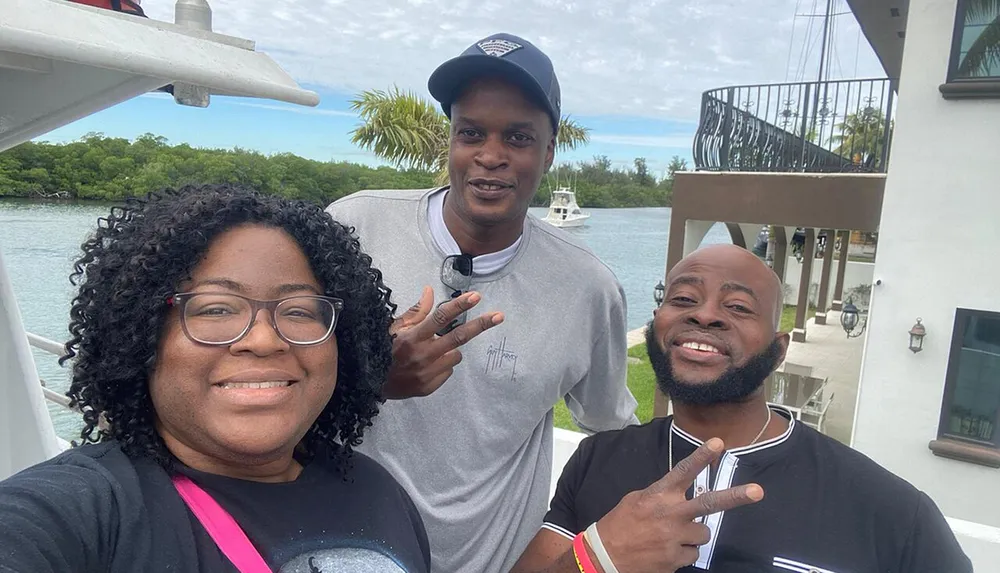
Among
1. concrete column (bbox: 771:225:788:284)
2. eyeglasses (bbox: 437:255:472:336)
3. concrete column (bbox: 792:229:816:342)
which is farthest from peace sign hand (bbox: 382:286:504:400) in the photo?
concrete column (bbox: 792:229:816:342)

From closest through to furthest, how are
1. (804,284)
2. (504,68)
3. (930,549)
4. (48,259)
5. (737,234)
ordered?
(930,549), (504,68), (48,259), (737,234), (804,284)

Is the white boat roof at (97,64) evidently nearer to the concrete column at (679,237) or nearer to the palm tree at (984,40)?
the palm tree at (984,40)

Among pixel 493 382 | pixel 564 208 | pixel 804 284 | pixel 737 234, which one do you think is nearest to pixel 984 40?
pixel 737 234

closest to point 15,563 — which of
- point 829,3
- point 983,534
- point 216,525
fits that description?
point 216,525

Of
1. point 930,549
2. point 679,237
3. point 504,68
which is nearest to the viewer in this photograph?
point 930,549

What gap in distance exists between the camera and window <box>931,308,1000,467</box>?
5.04m

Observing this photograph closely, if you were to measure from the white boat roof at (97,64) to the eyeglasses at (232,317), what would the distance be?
1.29ft

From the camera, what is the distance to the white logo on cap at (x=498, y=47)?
167 cm

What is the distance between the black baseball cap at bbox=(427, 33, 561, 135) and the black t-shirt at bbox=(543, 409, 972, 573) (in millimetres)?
1050

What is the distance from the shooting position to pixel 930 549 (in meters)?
1.38

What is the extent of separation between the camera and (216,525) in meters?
0.95

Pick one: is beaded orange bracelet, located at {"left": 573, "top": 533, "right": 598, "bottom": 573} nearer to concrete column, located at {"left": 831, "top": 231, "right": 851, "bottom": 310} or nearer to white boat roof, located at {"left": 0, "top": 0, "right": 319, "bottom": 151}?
white boat roof, located at {"left": 0, "top": 0, "right": 319, "bottom": 151}

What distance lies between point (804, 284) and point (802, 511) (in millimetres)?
12015

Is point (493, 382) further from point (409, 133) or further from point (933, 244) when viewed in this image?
point (409, 133)
